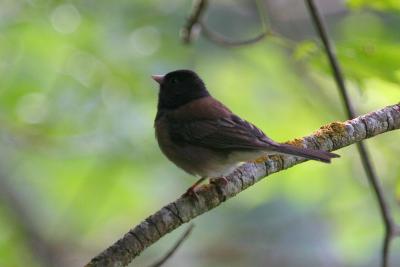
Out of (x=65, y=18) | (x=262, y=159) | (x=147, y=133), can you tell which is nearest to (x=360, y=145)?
(x=262, y=159)

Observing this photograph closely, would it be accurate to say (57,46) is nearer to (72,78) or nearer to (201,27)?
(72,78)

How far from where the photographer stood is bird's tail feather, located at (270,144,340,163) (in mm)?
3160

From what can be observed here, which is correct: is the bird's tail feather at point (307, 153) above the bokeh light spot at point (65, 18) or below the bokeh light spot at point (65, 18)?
below

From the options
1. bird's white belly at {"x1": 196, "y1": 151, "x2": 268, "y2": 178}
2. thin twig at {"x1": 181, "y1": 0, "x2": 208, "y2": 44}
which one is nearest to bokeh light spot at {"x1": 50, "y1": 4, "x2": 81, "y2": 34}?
thin twig at {"x1": 181, "y1": 0, "x2": 208, "y2": 44}

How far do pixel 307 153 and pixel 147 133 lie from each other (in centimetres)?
272

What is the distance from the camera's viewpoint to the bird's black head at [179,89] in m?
4.47

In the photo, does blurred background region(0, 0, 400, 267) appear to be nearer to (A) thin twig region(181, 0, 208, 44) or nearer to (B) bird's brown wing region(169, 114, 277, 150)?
(A) thin twig region(181, 0, 208, 44)

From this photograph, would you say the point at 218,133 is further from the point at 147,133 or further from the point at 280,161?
the point at 147,133

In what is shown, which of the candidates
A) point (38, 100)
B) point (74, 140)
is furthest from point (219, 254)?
point (38, 100)

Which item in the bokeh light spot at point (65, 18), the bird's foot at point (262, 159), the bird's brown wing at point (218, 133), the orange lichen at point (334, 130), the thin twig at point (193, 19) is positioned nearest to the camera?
the orange lichen at point (334, 130)

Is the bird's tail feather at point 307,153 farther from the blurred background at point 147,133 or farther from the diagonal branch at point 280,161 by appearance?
the blurred background at point 147,133

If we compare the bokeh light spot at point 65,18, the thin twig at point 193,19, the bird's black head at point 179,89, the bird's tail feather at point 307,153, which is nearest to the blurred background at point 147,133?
the bokeh light spot at point 65,18

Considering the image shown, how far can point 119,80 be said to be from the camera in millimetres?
5695

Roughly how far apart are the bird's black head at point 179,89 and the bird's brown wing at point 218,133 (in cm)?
31
